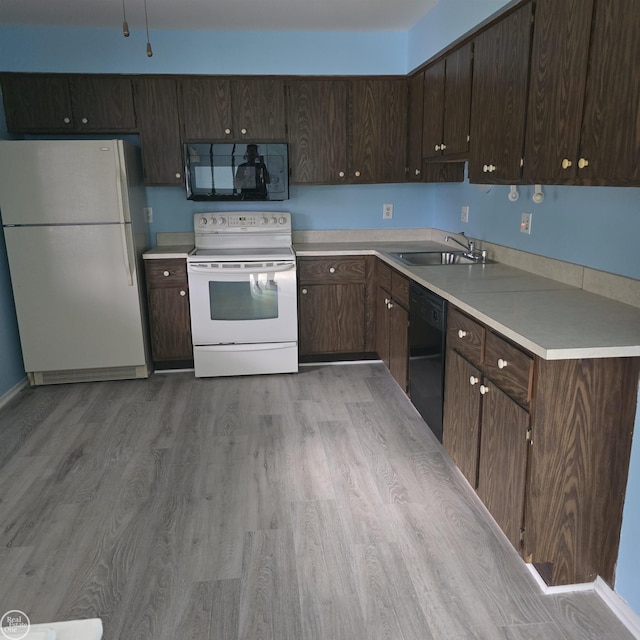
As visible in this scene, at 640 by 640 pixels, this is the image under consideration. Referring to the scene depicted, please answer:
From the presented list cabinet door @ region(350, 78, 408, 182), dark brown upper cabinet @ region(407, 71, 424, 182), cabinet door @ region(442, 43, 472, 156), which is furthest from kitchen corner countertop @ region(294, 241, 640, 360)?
cabinet door @ region(350, 78, 408, 182)

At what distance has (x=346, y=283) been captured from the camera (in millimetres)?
4145

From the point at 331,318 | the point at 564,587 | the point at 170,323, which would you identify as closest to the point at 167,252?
the point at 170,323

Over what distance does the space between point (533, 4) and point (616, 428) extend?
65.3 inches

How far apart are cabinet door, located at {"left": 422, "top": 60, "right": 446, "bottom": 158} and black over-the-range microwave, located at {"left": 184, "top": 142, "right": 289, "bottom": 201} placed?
40.1 inches

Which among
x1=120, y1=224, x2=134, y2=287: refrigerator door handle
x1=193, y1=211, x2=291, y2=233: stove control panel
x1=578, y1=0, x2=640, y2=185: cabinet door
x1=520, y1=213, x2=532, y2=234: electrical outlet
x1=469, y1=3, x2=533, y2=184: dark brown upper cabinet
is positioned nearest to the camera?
x1=578, y1=0, x2=640, y2=185: cabinet door

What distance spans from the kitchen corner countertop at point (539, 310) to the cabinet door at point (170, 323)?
1666 mm

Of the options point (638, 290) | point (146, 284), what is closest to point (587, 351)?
point (638, 290)

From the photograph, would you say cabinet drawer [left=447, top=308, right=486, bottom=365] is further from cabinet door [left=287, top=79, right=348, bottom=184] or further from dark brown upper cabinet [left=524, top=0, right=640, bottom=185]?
cabinet door [left=287, top=79, right=348, bottom=184]

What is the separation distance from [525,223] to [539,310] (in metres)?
1.03

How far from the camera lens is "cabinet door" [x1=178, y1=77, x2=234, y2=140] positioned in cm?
396

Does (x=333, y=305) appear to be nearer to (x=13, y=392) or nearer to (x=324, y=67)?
(x=324, y=67)

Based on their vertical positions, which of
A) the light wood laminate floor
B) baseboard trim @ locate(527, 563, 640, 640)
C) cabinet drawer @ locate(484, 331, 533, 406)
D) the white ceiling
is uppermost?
the white ceiling

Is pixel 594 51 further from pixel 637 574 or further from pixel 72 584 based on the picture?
pixel 72 584

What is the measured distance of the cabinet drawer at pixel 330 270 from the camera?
13.4 ft
